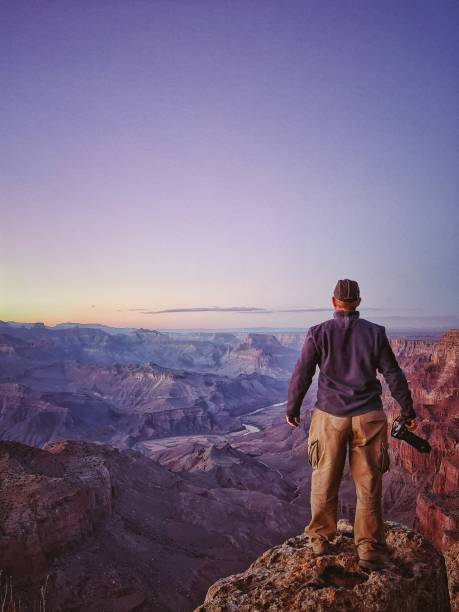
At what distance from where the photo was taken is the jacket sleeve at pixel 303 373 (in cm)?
485

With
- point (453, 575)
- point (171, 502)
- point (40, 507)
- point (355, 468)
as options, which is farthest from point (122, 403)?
point (355, 468)

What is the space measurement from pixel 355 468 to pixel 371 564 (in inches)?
34.7

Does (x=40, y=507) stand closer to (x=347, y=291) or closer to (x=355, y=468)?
(x=355, y=468)

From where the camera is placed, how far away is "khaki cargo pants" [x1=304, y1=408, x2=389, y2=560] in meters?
4.54

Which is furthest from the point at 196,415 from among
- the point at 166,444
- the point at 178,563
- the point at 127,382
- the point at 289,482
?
the point at 178,563

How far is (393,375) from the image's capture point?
4.73 m

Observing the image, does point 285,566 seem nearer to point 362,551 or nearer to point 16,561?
point 362,551

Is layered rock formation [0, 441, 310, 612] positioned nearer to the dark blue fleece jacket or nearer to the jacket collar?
the dark blue fleece jacket

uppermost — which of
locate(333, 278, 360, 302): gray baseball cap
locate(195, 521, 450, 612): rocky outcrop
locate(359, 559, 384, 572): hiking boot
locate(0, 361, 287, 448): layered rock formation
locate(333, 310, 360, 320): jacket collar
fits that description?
locate(333, 278, 360, 302): gray baseball cap

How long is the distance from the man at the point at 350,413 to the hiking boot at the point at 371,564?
0.14 metres

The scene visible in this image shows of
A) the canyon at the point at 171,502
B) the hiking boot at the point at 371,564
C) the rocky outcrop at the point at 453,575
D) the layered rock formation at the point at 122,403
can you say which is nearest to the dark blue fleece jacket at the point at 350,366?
the hiking boot at the point at 371,564

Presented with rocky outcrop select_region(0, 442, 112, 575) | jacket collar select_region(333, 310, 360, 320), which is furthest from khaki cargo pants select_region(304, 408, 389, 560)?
rocky outcrop select_region(0, 442, 112, 575)

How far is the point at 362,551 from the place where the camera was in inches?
171

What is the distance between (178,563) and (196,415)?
87.8 meters
